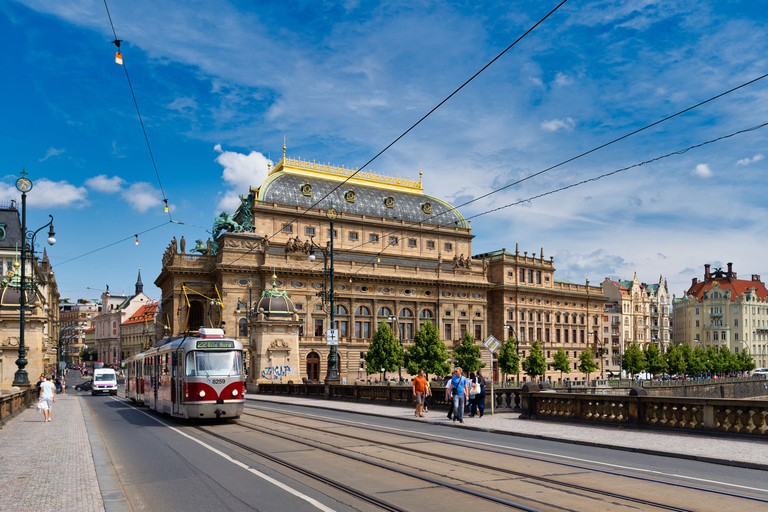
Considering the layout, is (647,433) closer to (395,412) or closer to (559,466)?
(559,466)

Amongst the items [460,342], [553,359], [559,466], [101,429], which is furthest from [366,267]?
[559,466]

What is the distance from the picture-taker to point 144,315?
138 meters

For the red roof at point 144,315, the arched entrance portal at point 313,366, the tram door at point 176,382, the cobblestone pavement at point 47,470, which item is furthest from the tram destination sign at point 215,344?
the red roof at point 144,315

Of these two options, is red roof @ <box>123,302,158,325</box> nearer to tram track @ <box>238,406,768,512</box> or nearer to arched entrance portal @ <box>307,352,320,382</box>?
arched entrance portal @ <box>307,352,320,382</box>

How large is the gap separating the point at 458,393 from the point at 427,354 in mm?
52916

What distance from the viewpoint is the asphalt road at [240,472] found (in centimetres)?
943

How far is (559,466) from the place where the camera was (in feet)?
40.4

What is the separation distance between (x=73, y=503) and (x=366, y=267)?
70.3 meters

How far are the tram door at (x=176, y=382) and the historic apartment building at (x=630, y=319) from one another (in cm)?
10924

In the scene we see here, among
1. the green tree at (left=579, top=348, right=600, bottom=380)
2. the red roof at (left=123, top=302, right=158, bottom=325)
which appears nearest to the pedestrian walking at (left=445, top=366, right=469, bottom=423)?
the green tree at (left=579, top=348, right=600, bottom=380)

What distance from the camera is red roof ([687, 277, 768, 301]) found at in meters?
140

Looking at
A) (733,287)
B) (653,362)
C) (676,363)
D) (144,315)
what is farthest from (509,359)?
(144,315)

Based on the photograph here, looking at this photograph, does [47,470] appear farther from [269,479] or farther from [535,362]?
[535,362]

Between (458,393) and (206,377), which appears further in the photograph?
(458,393)
